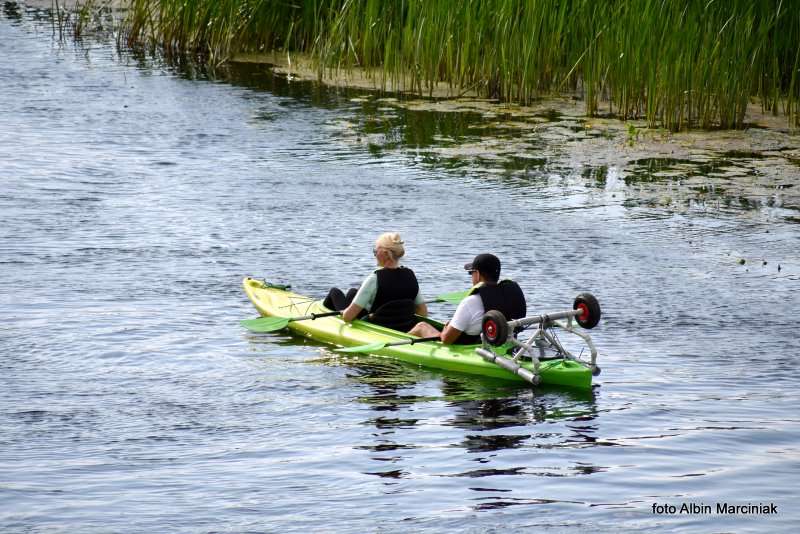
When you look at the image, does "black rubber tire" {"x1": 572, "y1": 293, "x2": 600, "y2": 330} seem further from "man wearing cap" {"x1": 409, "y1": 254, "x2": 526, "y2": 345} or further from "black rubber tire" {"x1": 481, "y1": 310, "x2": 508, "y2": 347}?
"black rubber tire" {"x1": 481, "y1": 310, "x2": 508, "y2": 347}

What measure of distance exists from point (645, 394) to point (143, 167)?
30.4ft

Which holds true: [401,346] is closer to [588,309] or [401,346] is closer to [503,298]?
[503,298]

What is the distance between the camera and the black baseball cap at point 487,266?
941 centimetres

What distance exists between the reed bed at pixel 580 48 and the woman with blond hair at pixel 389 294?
687 cm

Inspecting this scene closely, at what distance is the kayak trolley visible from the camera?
29.7ft

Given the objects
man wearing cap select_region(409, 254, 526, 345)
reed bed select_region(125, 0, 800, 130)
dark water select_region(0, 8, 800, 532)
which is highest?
reed bed select_region(125, 0, 800, 130)

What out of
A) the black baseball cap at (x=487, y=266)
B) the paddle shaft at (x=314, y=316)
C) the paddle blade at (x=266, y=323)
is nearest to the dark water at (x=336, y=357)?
the paddle blade at (x=266, y=323)

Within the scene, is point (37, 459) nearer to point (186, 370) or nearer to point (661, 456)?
point (186, 370)

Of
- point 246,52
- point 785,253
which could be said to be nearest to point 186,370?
point 785,253

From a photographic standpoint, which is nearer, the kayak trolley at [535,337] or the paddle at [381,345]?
the kayak trolley at [535,337]

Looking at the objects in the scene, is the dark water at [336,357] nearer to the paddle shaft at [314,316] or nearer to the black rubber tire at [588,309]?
the paddle shaft at [314,316]

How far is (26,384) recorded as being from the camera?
9344 millimetres

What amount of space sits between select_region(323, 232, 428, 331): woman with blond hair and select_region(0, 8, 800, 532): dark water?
440mm

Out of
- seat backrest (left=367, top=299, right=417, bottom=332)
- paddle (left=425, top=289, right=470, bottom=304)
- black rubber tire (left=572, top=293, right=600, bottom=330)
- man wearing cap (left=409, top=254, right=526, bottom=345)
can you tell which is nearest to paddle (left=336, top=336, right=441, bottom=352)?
man wearing cap (left=409, top=254, right=526, bottom=345)
